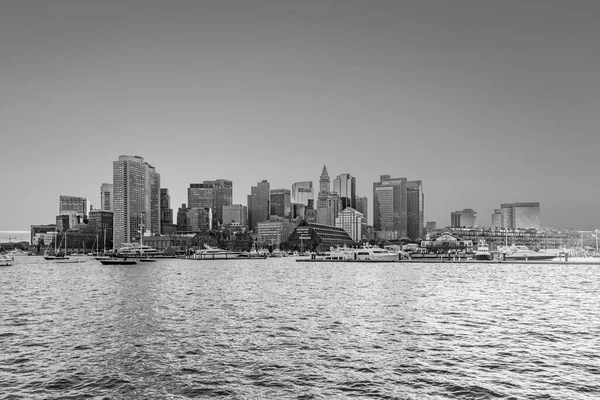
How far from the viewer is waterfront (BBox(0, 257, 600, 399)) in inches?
1150

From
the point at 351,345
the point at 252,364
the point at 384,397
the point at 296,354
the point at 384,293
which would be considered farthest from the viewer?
the point at 384,293

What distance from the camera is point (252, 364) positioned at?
34.6m

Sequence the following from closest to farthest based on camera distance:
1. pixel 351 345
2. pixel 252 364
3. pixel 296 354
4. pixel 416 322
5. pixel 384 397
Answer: pixel 384 397 → pixel 252 364 → pixel 296 354 → pixel 351 345 → pixel 416 322

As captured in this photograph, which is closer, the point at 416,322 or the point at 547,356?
the point at 547,356

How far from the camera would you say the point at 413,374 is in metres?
31.8


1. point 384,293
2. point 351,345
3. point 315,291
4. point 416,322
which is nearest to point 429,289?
point 384,293

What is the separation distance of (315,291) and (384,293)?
11992 millimetres

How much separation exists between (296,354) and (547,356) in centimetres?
1881

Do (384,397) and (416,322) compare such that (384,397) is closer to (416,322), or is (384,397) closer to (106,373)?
(106,373)

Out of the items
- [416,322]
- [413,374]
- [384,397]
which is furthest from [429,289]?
[384,397]

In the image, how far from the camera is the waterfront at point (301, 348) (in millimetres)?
29219

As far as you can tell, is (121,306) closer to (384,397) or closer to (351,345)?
(351,345)

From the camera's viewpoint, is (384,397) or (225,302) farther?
(225,302)

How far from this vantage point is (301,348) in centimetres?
3931
